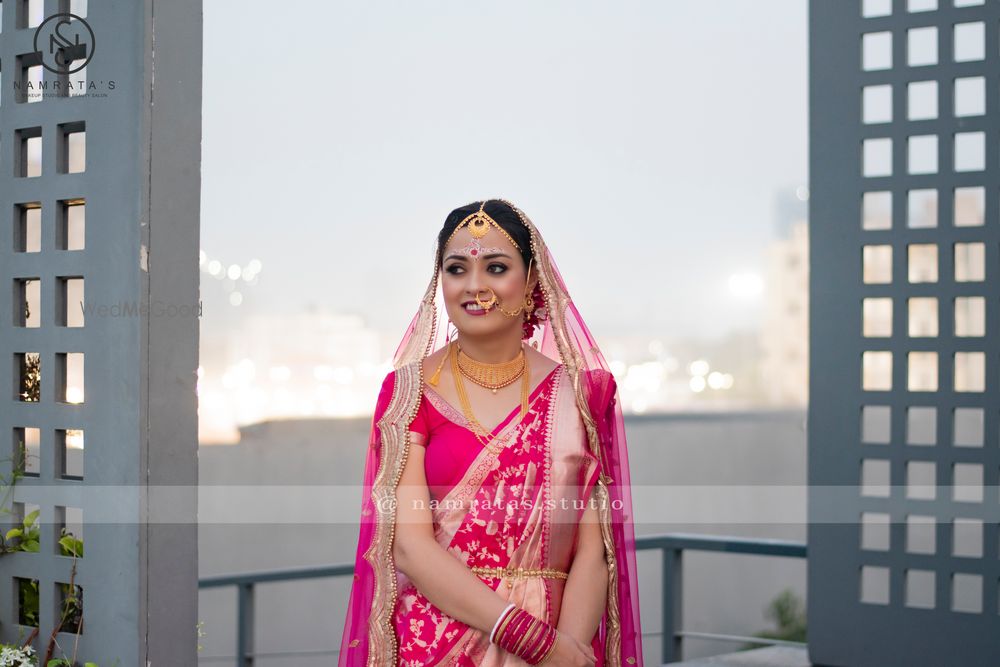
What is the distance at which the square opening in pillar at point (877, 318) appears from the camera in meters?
3.62

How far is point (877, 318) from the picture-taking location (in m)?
3.67

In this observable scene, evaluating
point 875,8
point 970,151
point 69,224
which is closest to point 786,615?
point 970,151

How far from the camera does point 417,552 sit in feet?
6.51

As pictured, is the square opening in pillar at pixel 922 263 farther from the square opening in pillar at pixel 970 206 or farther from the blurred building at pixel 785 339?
the blurred building at pixel 785 339

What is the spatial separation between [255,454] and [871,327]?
17.0 feet

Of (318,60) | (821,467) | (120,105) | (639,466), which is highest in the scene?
(318,60)

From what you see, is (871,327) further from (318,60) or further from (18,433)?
(318,60)

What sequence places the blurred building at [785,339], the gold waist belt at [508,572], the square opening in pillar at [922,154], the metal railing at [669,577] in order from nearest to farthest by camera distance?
the gold waist belt at [508,572] → the square opening in pillar at [922,154] → the metal railing at [669,577] → the blurred building at [785,339]

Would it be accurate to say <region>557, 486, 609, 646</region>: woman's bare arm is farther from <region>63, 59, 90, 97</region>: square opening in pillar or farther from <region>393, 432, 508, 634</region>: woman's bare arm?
<region>63, 59, 90, 97</region>: square opening in pillar

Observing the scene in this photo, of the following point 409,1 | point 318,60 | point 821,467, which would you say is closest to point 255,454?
point 318,60

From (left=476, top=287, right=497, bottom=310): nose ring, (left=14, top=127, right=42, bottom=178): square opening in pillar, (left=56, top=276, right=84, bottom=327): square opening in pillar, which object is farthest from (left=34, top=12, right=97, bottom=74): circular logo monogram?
(left=476, top=287, right=497, bottom=310): nose ring

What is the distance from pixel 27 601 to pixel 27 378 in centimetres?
52

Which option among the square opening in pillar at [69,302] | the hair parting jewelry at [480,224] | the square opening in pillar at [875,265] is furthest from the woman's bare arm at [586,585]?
the square opening in pillar at [875,265]

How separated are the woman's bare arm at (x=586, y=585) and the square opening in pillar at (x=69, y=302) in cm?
119
